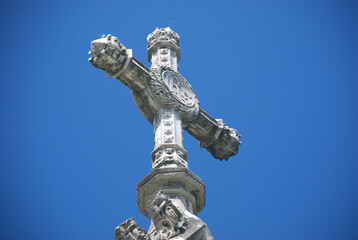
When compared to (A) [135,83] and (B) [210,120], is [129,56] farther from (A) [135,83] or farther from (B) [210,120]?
(B) [210,120]

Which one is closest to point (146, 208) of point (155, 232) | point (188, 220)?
point (155, 232)

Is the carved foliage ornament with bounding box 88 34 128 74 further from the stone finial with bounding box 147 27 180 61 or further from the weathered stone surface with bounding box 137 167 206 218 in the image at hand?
the weathered stone surface with bounding box 137 167 206 218

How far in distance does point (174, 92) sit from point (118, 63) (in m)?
0.99

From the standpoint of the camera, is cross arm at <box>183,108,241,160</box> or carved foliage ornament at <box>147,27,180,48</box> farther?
carved foliage ornament at <box>147,27,180,48</box>

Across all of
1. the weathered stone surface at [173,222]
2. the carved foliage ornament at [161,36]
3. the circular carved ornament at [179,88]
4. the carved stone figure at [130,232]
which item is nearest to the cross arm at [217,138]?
the circular carved ornament at [179,88]

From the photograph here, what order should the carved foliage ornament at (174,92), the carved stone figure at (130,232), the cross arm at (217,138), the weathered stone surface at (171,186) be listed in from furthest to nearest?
the cross arm at (217,138)
the carved foliage ornament at (174,92)
the weathered stone surface at (171,186)
the carved stone figure at (130,232)

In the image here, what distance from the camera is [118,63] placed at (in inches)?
388

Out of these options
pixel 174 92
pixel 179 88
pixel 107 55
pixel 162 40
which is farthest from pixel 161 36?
pixel 107 55

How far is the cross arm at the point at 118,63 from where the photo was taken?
385 inches

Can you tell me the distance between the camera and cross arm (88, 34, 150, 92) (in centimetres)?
978

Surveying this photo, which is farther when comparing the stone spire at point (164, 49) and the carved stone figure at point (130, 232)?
the stone spire at point (164, 49)

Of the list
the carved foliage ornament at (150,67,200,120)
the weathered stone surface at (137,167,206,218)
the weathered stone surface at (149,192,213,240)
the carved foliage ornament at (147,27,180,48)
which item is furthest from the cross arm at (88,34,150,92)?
the weathered stone surface at (149,192,213,240)

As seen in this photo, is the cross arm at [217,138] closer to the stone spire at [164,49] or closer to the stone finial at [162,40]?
the stone spire at [164,49]

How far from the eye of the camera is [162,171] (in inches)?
344
